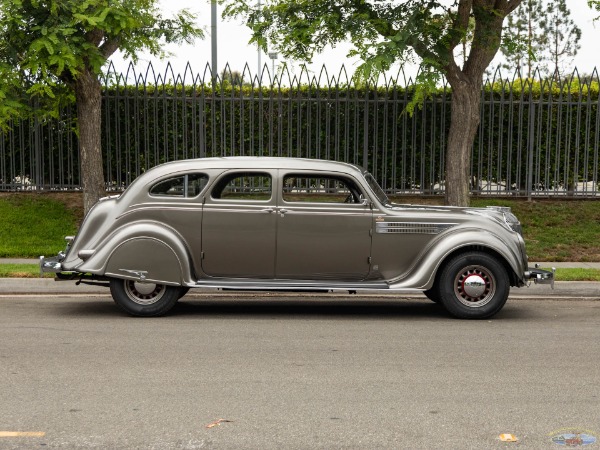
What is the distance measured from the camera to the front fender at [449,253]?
9531 millimetres

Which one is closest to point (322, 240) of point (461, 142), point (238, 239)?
point (238, 239)

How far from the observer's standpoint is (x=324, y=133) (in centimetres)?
1761

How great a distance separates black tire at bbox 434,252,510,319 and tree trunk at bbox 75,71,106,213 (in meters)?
8.03

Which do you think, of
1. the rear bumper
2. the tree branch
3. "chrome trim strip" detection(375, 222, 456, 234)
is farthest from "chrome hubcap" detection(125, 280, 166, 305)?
the tree branch

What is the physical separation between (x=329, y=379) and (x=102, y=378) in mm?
1778

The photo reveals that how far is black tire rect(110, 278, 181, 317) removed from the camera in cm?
970

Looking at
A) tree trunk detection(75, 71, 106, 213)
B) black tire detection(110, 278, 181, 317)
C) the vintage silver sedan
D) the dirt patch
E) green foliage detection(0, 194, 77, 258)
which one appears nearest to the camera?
the vintage silver sedan

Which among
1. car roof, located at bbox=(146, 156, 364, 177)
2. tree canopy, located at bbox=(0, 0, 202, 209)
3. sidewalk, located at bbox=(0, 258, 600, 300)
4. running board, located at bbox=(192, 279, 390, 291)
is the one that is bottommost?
sidewalk, located at bbox=(0, 258, 600, 300)

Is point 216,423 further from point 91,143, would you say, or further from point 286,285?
point 91,143

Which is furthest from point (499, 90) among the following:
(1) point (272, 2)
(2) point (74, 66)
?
(2) point (74, 66)

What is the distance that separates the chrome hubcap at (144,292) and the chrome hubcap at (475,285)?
3.27m

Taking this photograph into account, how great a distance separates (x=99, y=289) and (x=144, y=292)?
7.56 ft

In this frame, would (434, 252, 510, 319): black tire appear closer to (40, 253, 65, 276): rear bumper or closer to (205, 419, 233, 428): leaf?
(40, 253, 65, 276): rear bumper

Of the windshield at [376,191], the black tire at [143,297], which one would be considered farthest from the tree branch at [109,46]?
the windshield at [376,191]
